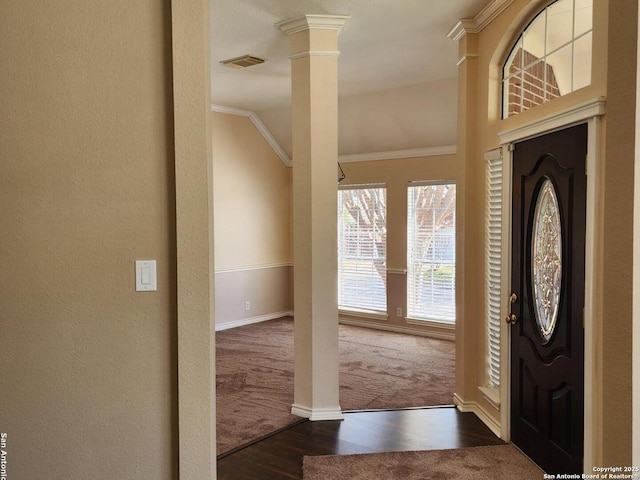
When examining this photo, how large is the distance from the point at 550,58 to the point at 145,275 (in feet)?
8.21

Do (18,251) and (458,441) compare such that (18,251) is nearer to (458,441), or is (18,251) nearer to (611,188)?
(611,188)

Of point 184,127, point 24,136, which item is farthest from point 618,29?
point 24,136

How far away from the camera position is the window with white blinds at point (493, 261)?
350 centimetres

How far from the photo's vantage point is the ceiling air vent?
4578mm

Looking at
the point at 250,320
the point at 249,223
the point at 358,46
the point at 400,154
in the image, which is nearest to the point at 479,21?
the point at 358,46

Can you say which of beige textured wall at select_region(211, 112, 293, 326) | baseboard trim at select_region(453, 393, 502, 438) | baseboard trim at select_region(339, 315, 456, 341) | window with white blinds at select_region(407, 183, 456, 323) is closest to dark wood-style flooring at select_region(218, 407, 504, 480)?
baseboard trim at select_region(453, 393, 502, 438)

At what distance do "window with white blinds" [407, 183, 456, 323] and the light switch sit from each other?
4760mm

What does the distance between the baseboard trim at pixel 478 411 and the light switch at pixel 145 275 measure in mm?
2613

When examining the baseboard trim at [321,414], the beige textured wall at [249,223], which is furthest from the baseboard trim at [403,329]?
the baseboard trim at [321,414]

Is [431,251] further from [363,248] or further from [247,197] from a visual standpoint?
[247,197]

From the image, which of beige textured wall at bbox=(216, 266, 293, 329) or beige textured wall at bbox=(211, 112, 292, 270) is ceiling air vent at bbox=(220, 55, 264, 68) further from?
beige textured wall at bbox=(216, 266, 293, 329)

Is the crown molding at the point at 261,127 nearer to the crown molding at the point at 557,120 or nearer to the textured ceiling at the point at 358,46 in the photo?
the textured ceiling at the point at 358,46

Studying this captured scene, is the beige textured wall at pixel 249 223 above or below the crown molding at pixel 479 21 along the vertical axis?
below

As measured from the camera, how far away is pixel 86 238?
1.92 meters
